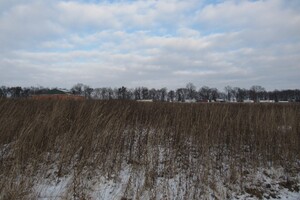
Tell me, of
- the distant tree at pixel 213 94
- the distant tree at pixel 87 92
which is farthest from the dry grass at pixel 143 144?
the distant tree at pixel 213 94

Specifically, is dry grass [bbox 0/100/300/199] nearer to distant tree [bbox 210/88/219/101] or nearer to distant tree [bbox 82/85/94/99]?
distant tree [bbox 82/85/94/99]

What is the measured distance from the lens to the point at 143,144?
6773 mm

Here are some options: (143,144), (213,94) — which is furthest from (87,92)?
(213,94)

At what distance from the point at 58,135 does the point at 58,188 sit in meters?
1.50

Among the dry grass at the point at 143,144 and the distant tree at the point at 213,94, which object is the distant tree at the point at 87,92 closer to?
the dry grass at the point at 143,144

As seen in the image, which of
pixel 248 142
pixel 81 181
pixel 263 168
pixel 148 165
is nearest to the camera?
pixel 81 181

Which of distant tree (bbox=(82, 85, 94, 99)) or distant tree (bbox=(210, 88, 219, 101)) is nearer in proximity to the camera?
distant tree (bbox=(82, 85, 94, 99))

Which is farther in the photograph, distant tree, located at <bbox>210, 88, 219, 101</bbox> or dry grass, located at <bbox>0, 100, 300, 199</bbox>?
distant tree, located at <bbox>210, 88, 219, 101</bbox>

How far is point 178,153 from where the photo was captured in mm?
6574

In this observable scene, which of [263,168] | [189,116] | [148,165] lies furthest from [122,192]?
[263,168]

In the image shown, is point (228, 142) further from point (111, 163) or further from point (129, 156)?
point (111, 163)

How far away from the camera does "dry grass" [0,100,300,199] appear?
5042mm

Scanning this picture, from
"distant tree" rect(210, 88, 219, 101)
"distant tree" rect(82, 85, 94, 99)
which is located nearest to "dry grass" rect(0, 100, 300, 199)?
"distant tree" rect(82, 85, 94, 99)

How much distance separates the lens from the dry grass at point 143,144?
5042mm
